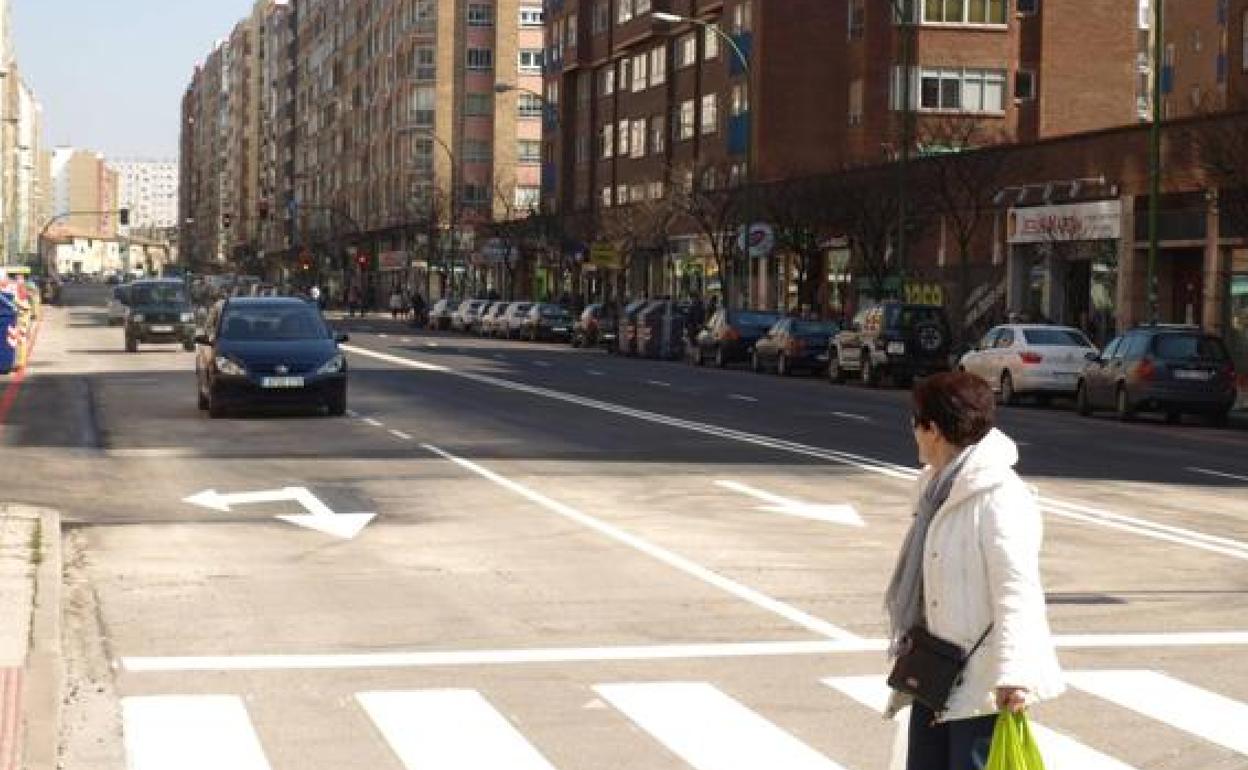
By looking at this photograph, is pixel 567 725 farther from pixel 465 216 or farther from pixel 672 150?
pixel 465 216

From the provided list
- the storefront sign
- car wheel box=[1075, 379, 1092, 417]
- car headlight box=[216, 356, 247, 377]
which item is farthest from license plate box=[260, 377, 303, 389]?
the storefront sign

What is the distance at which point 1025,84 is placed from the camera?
239 feet

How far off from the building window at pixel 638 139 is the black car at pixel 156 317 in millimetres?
40556

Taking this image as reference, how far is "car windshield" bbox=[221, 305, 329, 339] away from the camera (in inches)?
1183

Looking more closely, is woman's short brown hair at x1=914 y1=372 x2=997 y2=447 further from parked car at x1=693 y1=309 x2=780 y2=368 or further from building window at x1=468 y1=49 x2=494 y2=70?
building window at x1=468 y1=49 x2=494 y2=70

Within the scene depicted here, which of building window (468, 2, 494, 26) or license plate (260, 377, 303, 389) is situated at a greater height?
building window (468, 2, 494, 26)

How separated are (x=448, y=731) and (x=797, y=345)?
1705 inches

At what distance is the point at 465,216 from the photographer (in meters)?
125

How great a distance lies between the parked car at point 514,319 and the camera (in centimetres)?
8469

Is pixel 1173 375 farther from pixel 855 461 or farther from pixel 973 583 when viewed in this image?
pixel 973 583

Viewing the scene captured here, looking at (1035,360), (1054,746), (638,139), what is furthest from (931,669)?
(638,139)

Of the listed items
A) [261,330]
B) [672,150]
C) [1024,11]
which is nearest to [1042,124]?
[1024,11]

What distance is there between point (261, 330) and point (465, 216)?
95.7m

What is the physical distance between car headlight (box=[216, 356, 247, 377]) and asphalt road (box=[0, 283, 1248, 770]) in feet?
3.91
